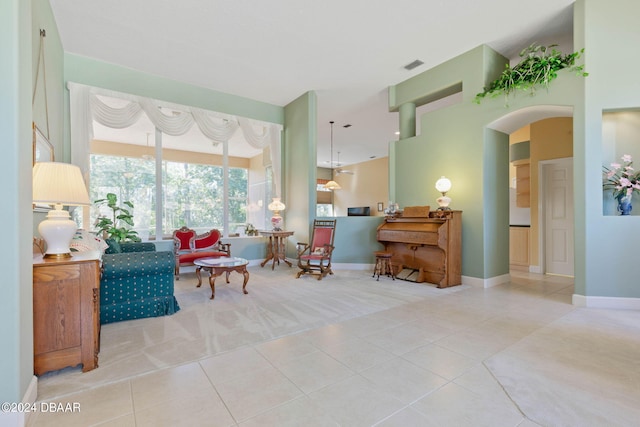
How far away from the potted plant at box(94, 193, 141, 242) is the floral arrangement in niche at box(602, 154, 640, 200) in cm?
682

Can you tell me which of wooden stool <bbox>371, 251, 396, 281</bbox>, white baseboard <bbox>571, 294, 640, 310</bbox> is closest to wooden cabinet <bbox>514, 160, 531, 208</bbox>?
white baseboard <bbox>571, 294, 640, 310</bbox>

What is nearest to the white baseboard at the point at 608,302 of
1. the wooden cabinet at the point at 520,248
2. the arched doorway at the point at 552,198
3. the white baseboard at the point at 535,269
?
the arched doorway at the point at 552,198

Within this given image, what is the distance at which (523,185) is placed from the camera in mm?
6066

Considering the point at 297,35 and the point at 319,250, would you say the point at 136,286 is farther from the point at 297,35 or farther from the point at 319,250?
the point at 297,35

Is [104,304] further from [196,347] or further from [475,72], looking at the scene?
[475,72]

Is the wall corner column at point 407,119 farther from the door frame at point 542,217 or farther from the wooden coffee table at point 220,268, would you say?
the wooden coffee table at point 220,268

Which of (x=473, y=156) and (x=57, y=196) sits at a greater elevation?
(x=473, y=156)

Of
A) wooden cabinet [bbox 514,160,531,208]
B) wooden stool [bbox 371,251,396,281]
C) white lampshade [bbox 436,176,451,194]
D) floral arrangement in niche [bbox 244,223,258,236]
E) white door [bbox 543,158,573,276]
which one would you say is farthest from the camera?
floral arrangement in niche [bbox 244,223,258,236]

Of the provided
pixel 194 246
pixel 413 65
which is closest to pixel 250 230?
pixel 194 246

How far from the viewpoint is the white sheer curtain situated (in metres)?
4.53

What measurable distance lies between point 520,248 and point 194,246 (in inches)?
259

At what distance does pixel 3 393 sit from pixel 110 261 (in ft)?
5.36

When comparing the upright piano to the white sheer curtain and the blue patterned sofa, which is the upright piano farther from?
the blue patterned sofa

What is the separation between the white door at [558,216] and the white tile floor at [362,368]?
2.43m
